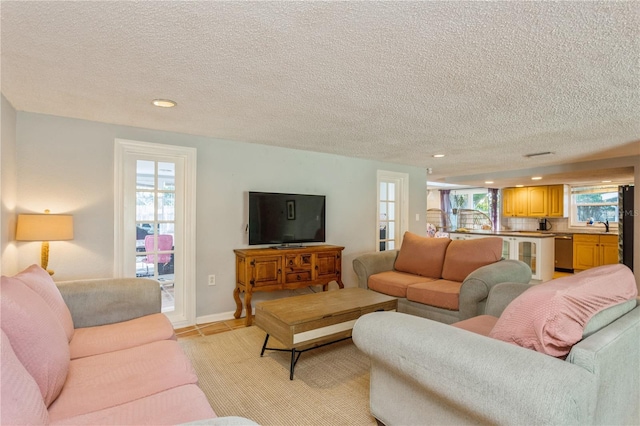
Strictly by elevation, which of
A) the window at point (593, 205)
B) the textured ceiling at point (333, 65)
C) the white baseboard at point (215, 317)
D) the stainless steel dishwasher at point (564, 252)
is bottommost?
the white baseboard at point (215, 317)

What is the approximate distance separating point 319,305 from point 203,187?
194 centimetres

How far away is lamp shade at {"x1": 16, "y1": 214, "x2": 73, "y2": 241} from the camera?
2.53m

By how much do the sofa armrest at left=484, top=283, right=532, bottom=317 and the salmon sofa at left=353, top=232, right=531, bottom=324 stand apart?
41cm

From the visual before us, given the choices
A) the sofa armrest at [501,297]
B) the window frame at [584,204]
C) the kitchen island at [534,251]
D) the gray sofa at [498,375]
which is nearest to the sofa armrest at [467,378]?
the gray sofa at [498,375]

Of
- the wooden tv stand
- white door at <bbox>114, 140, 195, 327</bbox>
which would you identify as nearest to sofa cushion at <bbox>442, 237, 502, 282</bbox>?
the wooden tv stand

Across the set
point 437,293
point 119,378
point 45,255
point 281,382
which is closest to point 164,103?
point 45,255

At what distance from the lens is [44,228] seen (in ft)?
8.45

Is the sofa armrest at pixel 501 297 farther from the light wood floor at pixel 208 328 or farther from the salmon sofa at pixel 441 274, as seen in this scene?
the light wood floor at pixel 208 328

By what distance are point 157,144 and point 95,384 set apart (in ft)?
8.39

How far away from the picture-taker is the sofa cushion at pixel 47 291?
1.73 meters

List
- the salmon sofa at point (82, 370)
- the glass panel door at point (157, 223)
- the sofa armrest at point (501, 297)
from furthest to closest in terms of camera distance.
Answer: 1. the glass panel door at point (157, 223)
2. the sofa armrest at point (501, 297)
3. the salmon sofa at point (82, 370)

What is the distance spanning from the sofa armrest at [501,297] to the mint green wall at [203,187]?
2514 mm

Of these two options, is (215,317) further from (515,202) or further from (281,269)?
(515,202)

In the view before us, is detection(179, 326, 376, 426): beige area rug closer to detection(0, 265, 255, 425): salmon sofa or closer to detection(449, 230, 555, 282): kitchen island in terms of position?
detection(0, 265, 255, 425): salmon sofa
